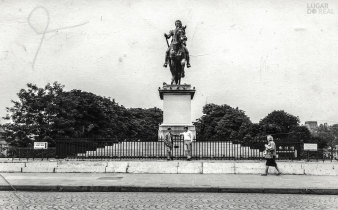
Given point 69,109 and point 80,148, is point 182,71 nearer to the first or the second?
point 80,148

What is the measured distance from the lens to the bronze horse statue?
98.5 feet

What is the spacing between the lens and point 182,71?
30.6 metres

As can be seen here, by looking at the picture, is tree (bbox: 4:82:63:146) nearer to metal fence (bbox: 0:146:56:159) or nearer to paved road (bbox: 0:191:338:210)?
metal fence (bbox: 0:146:56:159)

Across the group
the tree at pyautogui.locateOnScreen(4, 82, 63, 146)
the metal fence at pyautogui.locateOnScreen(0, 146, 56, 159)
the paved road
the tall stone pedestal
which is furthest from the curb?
the tree at pyautogui.locateOnScreen(4, 82, 63, 146)

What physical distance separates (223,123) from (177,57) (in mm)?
69160

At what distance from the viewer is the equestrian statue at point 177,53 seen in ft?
98.1

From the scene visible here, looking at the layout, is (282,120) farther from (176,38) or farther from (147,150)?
(147,150)

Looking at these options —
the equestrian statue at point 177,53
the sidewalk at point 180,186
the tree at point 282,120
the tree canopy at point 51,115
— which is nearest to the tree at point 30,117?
the tree canopy at point 51,115

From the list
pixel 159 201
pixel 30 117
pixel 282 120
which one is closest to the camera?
pixel 159 201

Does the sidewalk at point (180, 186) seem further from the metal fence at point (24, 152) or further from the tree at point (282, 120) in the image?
the tree at point (282, 120)

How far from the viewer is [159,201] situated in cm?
1135

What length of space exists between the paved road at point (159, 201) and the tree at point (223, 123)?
77559mm

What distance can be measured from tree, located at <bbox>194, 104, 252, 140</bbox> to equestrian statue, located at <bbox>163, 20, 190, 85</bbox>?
199ft

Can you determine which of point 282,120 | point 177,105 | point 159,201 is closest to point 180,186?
point 159,201
